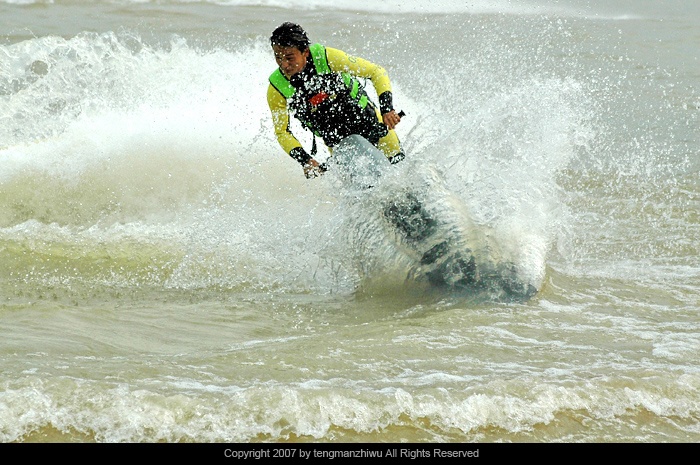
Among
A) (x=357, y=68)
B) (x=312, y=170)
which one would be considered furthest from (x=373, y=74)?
(x=312, y=170)

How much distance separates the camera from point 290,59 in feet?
18.6

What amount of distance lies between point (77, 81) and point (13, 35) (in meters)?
5.92

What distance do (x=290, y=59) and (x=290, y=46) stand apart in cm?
10

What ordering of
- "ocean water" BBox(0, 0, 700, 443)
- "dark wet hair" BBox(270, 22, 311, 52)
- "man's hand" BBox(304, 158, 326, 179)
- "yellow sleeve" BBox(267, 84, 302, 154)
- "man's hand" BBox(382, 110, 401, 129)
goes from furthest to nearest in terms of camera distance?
1. "yellow sleeve" BBox(267, 84, 302, 154)
2. "man's hand" BBox(304, 158, 326, 179)
3. "man's hand" BBox(382, 110, 401, 129)
4. "dark wet hair" BBox(270, 22, 311, 52)
5. "ocean water" BBox(0, 0, 700, 443)

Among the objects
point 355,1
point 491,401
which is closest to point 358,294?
point 491,401

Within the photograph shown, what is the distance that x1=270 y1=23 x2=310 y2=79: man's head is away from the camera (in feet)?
18.4

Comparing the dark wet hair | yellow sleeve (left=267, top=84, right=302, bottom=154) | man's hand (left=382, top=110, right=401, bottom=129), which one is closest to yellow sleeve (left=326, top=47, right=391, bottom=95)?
man's hand (left=382, top=110, right=401, bottom=129)

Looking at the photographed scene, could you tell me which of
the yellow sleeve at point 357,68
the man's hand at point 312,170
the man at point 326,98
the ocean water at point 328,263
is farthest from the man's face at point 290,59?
the ocean water at point 328,263

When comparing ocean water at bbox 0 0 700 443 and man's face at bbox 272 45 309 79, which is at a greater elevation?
man's face at bbox 272 45 309 79

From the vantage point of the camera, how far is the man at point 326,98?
18.9 feet

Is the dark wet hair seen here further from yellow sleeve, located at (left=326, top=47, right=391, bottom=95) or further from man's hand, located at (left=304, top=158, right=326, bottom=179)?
man's hand, located at (left=304, top=158, right=326, bottom=179)

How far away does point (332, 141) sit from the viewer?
6.15 m

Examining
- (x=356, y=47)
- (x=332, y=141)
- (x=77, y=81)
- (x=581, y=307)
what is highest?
(x=356, y=47)
